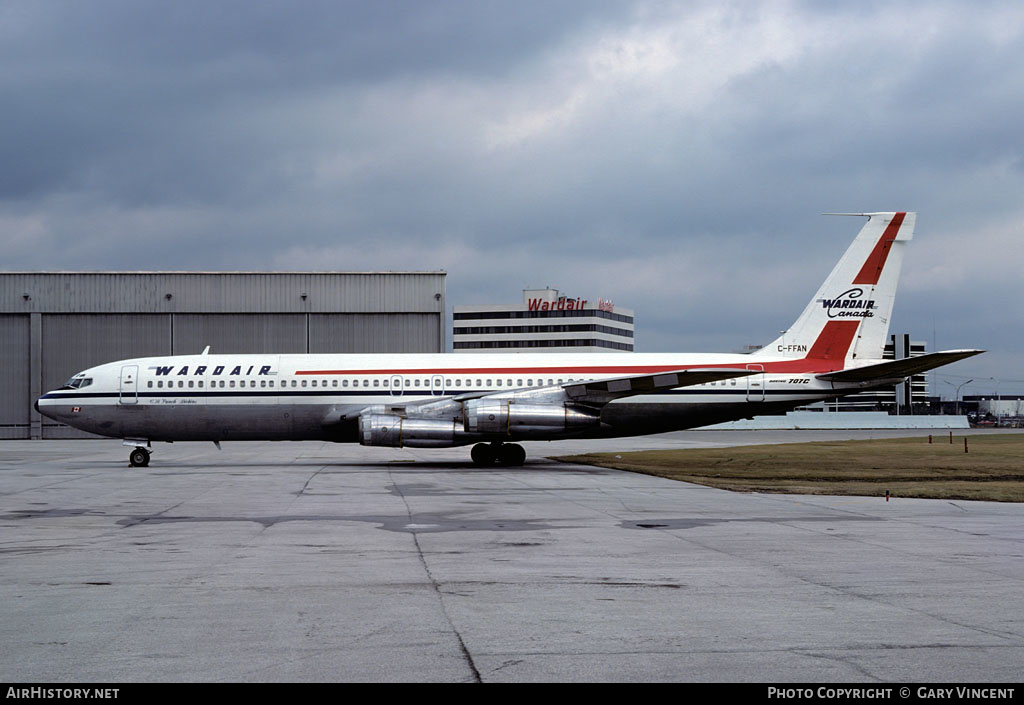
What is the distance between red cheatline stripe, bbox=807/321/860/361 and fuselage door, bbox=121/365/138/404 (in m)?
23.5

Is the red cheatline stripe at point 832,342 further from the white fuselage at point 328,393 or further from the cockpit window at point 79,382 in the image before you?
the cockpit window at point 79,382

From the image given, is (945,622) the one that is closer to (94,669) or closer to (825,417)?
(94,669)

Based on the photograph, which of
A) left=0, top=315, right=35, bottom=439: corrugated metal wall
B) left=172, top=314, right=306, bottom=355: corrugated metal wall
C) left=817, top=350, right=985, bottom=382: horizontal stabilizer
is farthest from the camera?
left=172, top=314, right=306, bottom=355: corrugated metal wall

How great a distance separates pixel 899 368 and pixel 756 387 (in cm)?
476

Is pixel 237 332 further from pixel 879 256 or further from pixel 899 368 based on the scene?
pixel 899 368

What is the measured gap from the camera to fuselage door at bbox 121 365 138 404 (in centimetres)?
3597

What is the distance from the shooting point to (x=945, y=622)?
8.77 meters

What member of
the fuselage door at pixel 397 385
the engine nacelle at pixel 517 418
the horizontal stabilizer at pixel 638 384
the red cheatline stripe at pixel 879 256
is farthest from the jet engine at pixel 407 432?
the red cheatline stripe at pixel 879 256

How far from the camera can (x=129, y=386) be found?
36.1 m

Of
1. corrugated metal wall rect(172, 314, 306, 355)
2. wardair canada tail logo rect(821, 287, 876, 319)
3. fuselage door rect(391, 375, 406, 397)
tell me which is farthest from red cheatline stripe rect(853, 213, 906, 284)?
corrugated metal wall rect(172, 314, 306, 355)

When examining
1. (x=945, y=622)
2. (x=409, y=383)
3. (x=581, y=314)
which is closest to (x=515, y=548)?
(x=945, y=622)

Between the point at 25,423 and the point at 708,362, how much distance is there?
168 ft

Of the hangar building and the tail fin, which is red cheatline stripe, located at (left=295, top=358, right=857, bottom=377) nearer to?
the tail fin
